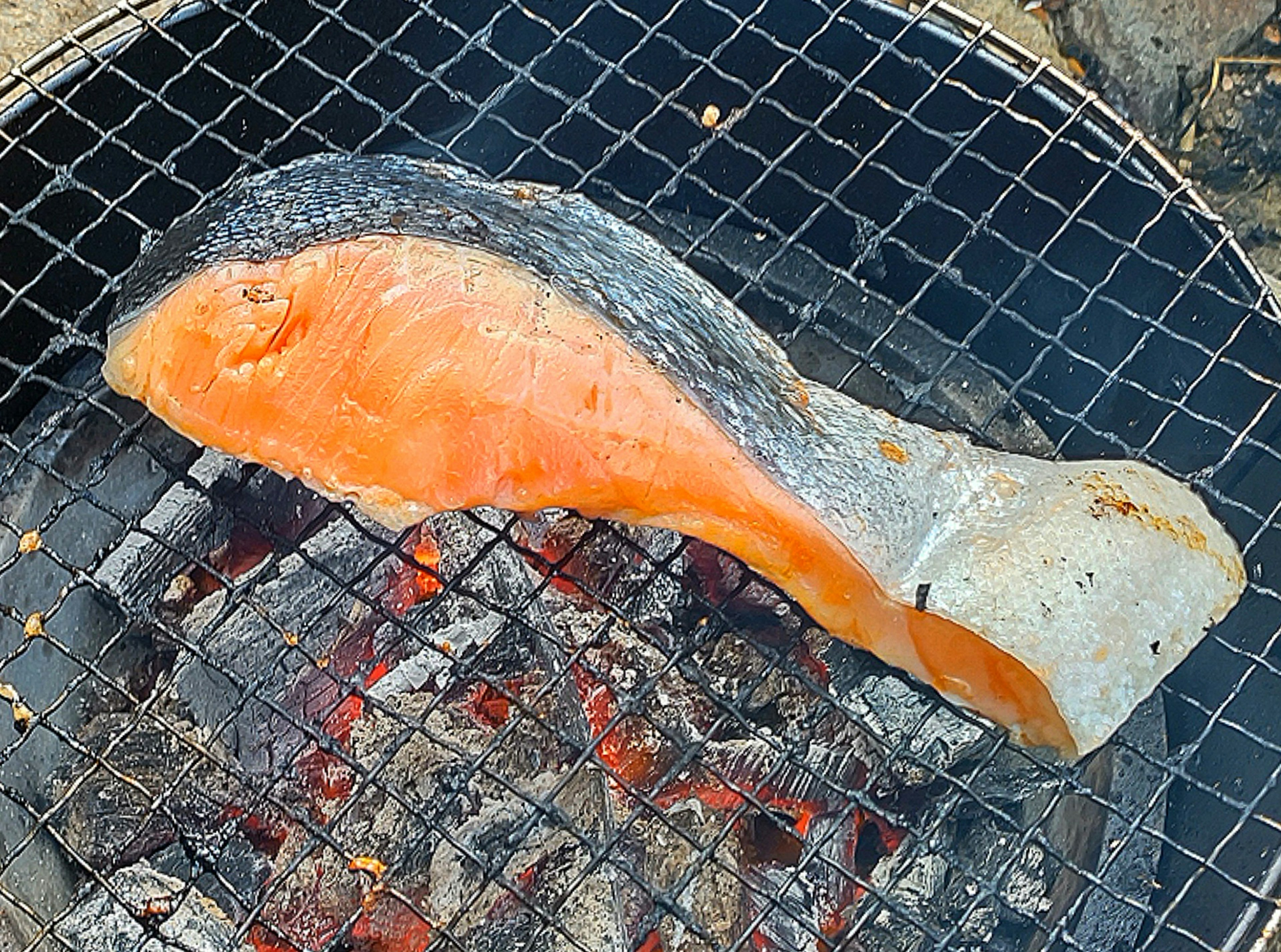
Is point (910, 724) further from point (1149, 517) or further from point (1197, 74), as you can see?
point (1197, 74)

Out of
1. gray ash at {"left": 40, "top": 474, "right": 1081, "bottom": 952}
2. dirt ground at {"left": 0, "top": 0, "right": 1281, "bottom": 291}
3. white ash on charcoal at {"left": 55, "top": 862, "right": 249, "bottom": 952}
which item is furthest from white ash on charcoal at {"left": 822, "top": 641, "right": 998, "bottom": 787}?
dirt ground at {"left": 0, "top": 0, "right": 1281, "bottom": 291}

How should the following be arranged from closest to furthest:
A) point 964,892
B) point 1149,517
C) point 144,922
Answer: point 1149,517, point 144,922, point 964,892

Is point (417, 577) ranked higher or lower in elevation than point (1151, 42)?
lower

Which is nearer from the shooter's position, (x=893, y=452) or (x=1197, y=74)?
(x=893, y=452)

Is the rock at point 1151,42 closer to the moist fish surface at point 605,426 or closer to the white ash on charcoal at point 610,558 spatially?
the moist fish surface at point 605,426

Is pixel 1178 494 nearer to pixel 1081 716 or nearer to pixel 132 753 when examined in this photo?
pixel 1081 716

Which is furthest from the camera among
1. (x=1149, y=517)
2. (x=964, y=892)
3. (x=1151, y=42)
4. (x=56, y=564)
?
(x=1151, y=42)

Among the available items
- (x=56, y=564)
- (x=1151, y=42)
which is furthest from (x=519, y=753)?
(x=1151, y=42)
